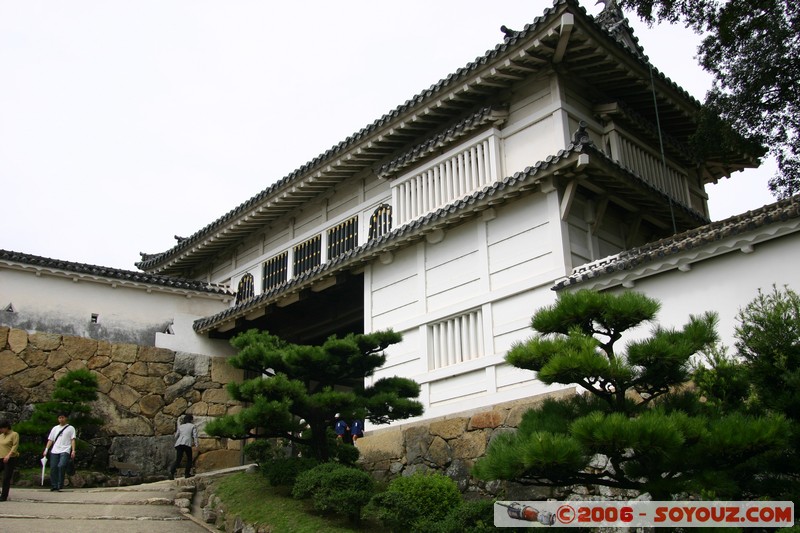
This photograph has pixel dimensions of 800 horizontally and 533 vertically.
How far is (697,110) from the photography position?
47.8ft

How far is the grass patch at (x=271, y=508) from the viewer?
9891 mm

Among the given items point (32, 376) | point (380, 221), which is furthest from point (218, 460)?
point (380, 221)

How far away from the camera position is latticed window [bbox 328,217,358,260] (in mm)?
16422

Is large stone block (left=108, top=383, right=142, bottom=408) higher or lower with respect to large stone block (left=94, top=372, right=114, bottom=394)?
lower

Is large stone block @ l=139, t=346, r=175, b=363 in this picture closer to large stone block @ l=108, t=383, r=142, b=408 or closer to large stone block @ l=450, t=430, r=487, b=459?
large stone block @ l=108, t=383, r=142, b=408

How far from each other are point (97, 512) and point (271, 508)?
2.66 meters

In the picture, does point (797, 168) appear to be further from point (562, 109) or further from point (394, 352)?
point (394, 352)

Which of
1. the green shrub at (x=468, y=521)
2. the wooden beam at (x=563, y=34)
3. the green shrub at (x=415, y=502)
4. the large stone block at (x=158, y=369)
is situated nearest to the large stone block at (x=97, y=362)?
the large stone block at (x=158, y=369)

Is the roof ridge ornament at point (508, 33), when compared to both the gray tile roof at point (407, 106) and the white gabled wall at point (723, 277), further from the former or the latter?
the white gabled wall at point (723, 277)

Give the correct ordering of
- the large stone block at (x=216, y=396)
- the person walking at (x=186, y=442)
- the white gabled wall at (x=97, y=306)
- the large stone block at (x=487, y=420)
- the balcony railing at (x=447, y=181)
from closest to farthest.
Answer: the large stone block at (x=487, y=420) → the balcony railing at (x=447, y=181) → the person walking at (x=186, y=442) → the white gabled wall at (x=97, y=306) → the large stone block at (x=216, y=396)

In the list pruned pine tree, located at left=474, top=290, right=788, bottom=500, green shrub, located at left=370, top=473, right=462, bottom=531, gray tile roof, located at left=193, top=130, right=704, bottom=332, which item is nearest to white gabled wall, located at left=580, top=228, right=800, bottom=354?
gray tile roof, located at left=193, top=130, right=704, bottom=332

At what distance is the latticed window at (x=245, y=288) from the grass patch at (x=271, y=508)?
7.38 meters

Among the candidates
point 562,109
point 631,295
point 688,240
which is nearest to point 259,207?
point 562,109

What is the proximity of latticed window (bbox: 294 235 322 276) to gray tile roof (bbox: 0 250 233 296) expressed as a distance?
2.69 metres
